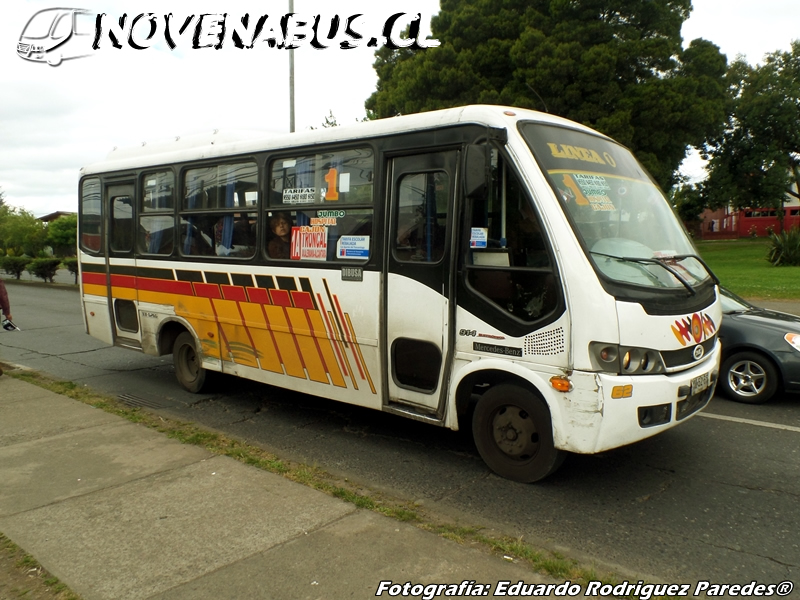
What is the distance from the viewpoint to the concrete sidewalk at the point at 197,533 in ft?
11.7

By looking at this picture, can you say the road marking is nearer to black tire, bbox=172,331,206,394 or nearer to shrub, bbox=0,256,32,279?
black tire, bbox=172,331,206,394

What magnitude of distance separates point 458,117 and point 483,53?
18.8 m

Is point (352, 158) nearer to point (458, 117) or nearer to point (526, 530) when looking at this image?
point (458, 117)

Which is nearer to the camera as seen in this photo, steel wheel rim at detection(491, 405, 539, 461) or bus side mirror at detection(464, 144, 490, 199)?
bus side mirror at detection(464, 144, 490, 199)

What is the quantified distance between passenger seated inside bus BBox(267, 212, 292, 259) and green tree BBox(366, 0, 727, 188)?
16.0 meters

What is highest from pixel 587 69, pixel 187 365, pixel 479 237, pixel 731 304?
pixel 587 69

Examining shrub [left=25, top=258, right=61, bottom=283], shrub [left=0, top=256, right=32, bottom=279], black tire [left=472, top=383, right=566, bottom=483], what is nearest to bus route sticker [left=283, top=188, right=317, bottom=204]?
black tire [left=472, top=383, right=566, bottom=483]

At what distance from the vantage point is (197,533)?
13.6ft

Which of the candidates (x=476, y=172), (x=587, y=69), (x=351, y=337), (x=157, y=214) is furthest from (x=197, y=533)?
(x=587, y=69)

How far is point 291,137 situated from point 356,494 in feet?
11.4

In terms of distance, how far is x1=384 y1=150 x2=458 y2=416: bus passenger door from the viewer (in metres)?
5.14

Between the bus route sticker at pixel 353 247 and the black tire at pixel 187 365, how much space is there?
284cm

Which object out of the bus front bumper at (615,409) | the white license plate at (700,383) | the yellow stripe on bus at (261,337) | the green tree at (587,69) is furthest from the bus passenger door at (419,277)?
the green tree at (587,69)

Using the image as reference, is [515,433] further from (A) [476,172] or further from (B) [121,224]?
(B) [121,224]
